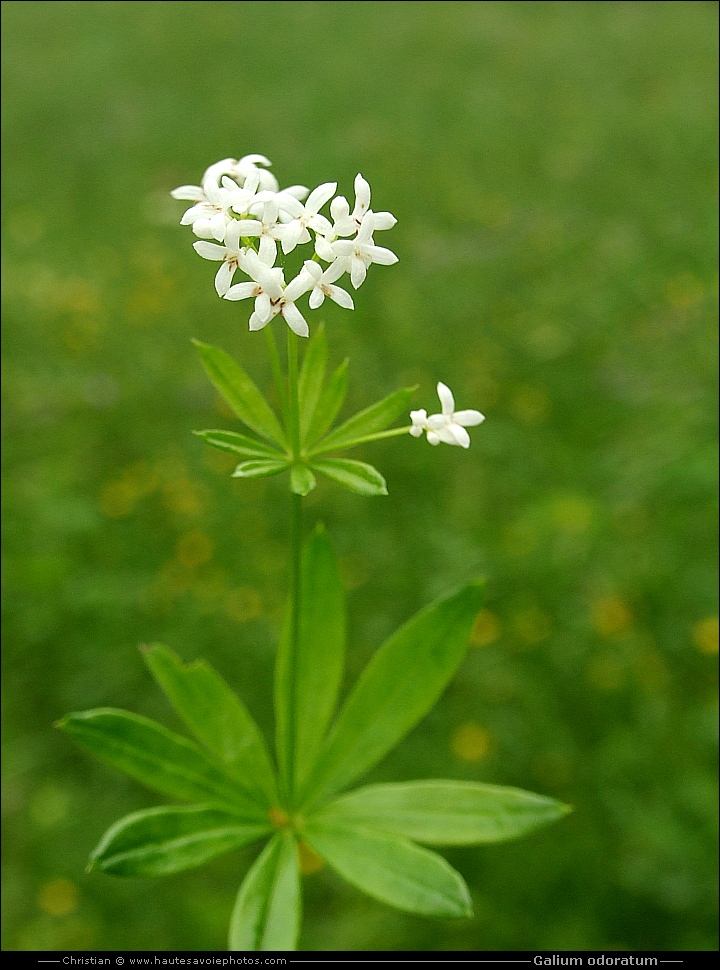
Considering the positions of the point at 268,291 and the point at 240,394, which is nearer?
the point at 268,291

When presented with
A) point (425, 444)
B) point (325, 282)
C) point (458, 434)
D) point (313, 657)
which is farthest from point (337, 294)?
point (425, 444)

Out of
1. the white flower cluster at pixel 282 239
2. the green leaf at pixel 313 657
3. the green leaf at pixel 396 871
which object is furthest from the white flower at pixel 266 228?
the green leaf at pixel 396 871

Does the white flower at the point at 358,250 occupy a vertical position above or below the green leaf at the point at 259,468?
above

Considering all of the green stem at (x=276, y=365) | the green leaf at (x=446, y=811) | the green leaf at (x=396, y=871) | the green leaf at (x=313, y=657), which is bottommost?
the green leaf at (x=396, y=871)

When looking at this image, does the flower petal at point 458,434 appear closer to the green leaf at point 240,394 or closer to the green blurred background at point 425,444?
the green leaf at point 240,394

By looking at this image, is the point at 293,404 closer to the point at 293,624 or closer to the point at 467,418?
the point at 467,418
